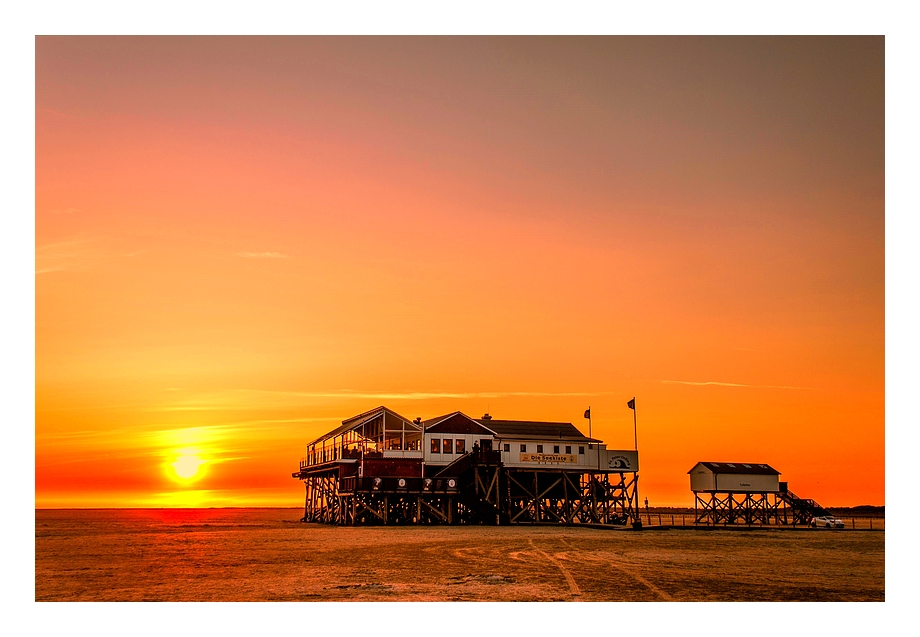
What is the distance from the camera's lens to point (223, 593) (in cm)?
2525

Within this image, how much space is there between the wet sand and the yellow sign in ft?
47.2

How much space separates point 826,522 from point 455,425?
88.3 ft

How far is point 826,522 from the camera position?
65938mm

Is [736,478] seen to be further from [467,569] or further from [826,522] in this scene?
[467,569]

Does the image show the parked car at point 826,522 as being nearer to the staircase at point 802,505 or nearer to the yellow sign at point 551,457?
the staircase at point 802,505

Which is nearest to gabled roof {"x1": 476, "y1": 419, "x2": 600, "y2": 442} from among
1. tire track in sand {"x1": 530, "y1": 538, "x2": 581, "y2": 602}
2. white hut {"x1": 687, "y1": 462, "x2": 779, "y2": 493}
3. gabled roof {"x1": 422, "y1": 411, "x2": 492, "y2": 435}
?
gabled roof {"x1": 422, "y1": 411, "x2": 492, "y2": 435}

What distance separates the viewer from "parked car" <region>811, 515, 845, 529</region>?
215 ft

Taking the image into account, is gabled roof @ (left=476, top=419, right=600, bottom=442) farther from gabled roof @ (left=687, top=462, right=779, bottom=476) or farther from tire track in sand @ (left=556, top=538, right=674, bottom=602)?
tire track in sand @ (left=556, top=538, right=674, bottom=602)

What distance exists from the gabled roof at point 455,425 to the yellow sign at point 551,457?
3086 millimetres

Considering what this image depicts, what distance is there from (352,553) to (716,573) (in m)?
13.9
